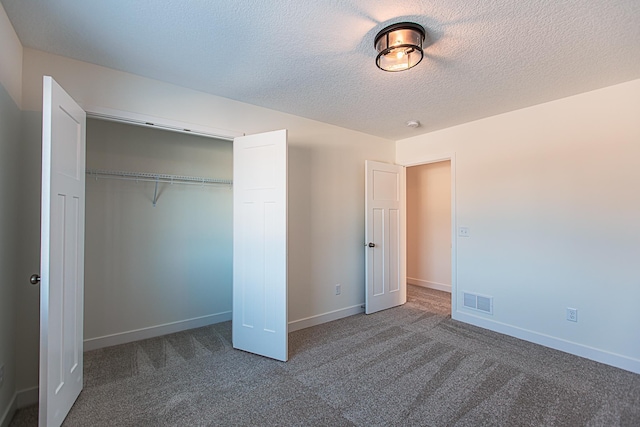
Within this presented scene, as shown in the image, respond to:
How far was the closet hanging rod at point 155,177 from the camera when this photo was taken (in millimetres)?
2920

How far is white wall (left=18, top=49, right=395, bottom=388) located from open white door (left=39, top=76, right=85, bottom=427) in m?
0.33

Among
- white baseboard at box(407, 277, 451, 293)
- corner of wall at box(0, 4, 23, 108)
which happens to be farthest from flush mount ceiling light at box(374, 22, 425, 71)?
white baseboard at box(407, 277, 451, 293)

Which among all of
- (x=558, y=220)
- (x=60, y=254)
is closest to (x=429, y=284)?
(x=558, y=220)

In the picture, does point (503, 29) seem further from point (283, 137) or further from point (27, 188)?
point (27, 188)

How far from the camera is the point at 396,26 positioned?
68.7 inches

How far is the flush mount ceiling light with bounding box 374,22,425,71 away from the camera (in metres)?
1.76

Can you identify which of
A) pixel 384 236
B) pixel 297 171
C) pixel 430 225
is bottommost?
pixel 384 236

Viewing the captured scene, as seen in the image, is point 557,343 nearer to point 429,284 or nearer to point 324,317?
point 324,317

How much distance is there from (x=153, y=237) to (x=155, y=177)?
68 centimetres

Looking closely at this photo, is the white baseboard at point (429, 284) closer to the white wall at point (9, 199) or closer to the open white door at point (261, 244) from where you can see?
the open white door at point (261, 244)

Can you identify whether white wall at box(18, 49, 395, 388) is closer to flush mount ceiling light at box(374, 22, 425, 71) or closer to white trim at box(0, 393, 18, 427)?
white trim at box(0, 393, 18, 427)

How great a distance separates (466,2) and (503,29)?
40cm

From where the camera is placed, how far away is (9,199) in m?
1.83

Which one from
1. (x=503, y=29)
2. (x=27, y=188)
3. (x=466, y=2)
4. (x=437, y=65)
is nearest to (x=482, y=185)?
(x=437, y=65)
